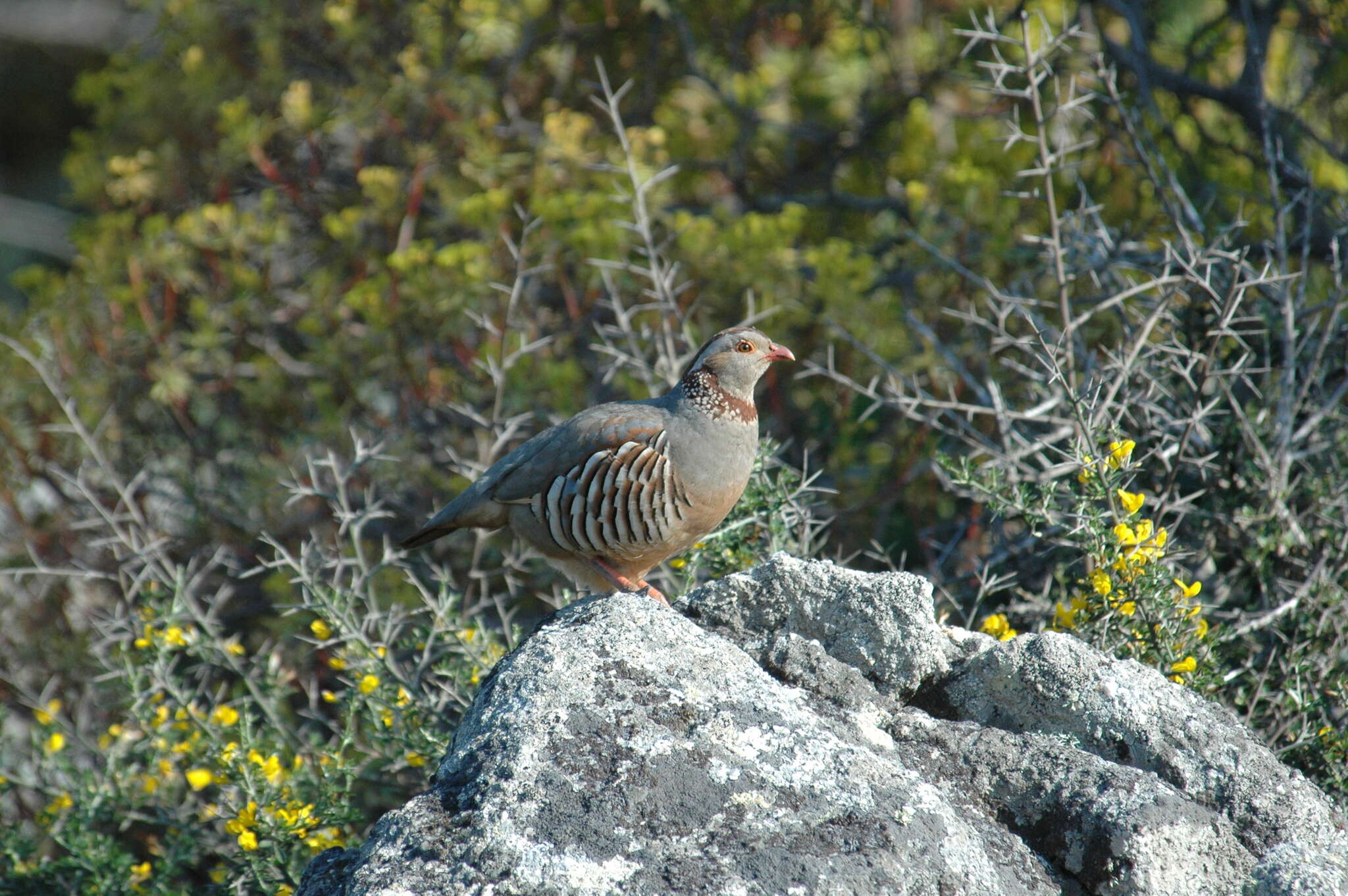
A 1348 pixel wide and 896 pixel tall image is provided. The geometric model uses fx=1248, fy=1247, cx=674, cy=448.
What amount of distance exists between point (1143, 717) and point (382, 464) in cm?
465

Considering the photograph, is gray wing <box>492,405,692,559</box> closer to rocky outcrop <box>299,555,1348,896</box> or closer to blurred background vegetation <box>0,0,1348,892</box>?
blurred background vegetation <box>0,0,1348,892</box>

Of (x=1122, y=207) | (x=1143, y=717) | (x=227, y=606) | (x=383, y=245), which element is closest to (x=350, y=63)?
(x=383, y=245)

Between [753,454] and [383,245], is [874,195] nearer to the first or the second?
[383,245]

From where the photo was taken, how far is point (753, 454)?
428cm

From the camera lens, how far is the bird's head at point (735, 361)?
14.6 feet

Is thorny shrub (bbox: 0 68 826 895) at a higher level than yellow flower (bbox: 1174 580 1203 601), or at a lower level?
lower

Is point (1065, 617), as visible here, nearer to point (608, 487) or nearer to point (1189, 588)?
point (1189, 588)

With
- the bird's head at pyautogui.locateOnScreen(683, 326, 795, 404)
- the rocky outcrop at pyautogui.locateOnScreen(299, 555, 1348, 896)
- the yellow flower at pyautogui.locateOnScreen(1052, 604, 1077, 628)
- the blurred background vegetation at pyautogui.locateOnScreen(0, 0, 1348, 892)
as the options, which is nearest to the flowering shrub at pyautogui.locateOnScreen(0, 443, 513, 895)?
the blurred background vegetation at pyautogui.locateOnScreen(0, 0, 1348, 892)

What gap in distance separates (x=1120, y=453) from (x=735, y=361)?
5.12 feet

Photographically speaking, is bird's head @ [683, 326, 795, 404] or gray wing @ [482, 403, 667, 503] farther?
bird's head @ [683, 326, 795, 404]

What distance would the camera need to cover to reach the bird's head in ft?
14.6

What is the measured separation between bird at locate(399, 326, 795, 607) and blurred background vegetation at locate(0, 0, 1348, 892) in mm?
535

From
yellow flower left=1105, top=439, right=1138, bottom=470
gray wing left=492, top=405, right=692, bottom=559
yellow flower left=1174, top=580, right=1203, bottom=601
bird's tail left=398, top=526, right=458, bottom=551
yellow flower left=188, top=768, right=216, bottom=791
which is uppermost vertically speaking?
yellow flower left=1105, top=439, right=1138, bottom=470

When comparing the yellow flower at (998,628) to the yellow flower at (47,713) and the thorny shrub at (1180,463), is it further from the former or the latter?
the yellow flower at (47,713)
